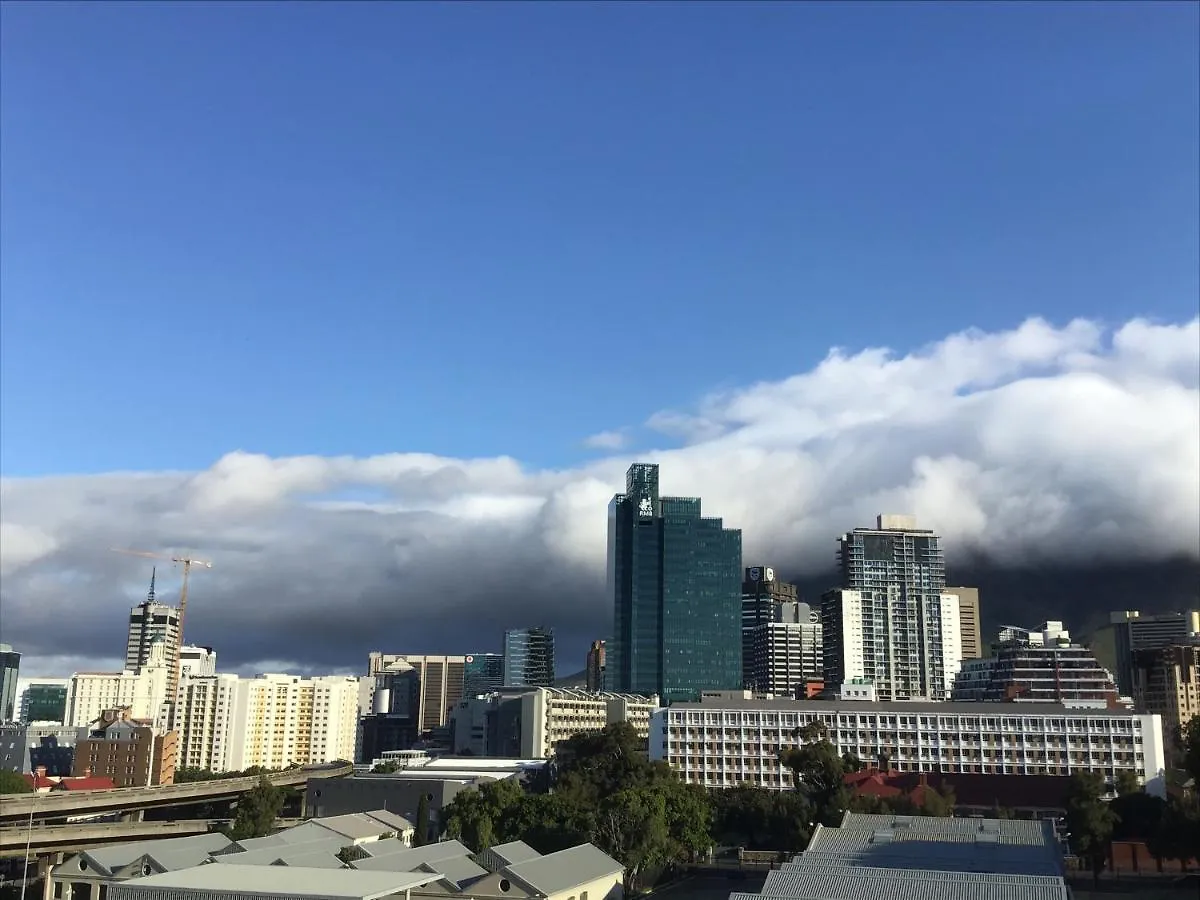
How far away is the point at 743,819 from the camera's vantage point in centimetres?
10081

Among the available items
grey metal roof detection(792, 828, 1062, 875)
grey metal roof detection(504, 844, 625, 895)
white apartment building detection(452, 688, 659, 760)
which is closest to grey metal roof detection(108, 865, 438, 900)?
grey metal roof detection(504, 844, 625, 895)

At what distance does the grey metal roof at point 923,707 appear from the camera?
13162cm

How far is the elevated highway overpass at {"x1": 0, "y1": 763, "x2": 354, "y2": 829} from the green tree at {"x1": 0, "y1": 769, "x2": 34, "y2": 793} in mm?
27406

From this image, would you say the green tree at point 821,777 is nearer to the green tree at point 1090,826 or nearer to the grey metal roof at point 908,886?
the green tree at point 1090,826

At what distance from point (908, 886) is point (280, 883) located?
2783 cm

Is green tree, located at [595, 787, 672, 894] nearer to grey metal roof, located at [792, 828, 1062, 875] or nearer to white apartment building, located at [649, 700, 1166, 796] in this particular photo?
grey metal roof, located at [792, 828, 1062, 875]

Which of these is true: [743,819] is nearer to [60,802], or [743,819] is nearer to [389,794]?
[389,794]

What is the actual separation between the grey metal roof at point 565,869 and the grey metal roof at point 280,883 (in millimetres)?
7906

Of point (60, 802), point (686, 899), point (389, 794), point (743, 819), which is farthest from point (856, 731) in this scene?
point (60, 802)

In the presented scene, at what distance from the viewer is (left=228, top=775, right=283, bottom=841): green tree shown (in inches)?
3388

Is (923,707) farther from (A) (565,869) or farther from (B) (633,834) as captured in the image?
(A) (565,869)

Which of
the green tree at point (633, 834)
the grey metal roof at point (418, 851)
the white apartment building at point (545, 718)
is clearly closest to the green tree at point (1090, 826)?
the green tree at point (633, 834)

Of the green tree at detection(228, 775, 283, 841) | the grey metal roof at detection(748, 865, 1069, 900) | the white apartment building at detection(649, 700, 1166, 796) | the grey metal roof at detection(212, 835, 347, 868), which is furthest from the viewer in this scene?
the white apartment building at detection(649, 700, 1166, 796)

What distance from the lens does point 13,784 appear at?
13525cm
